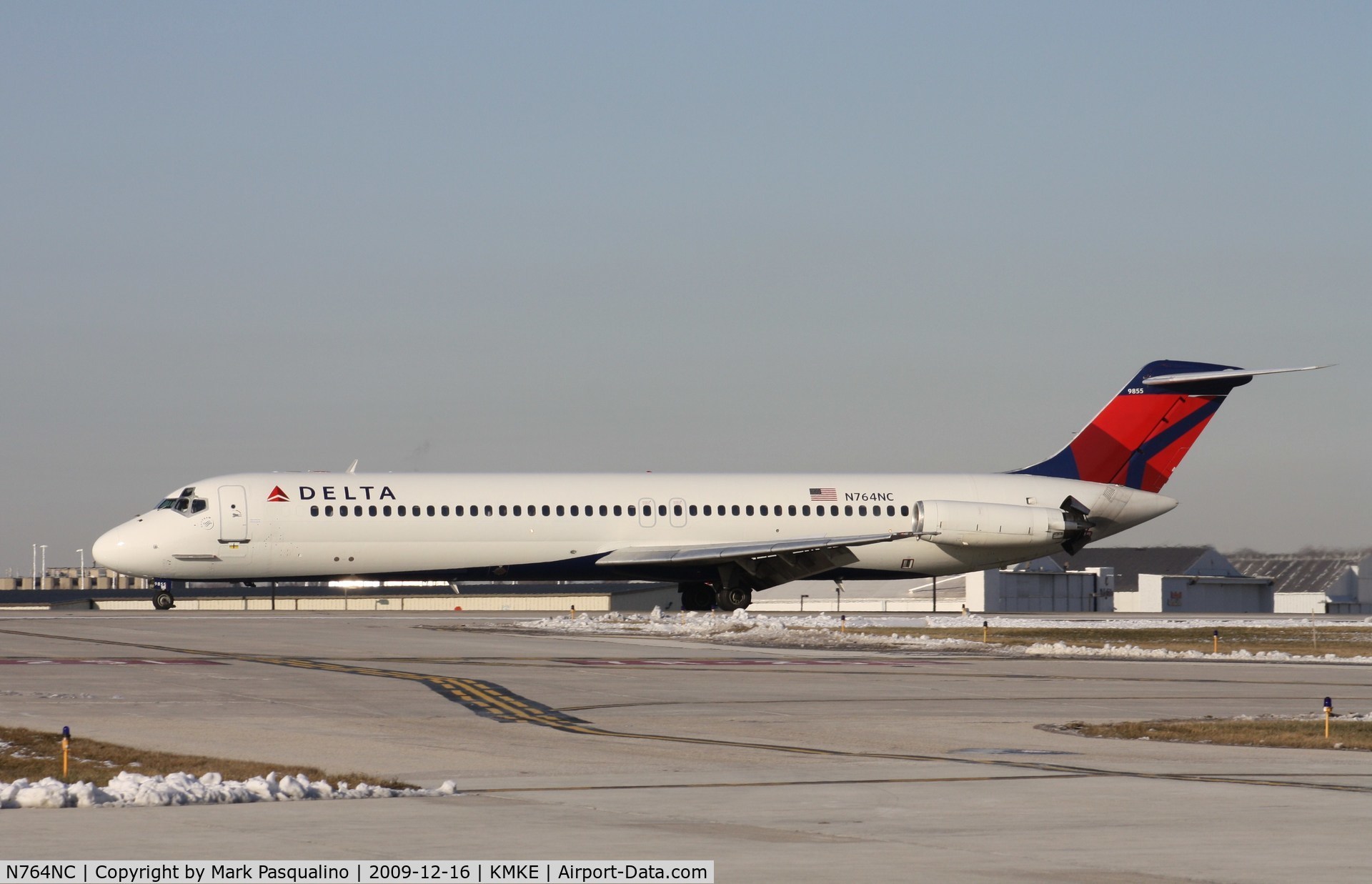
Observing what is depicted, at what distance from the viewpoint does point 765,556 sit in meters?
50.3

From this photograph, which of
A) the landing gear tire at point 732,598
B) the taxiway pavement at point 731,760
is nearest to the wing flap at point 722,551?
the landing gear tire at point 732,598

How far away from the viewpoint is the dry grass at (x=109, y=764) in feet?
47.8

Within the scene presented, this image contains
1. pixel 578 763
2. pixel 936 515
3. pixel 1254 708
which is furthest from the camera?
pixel 936 515

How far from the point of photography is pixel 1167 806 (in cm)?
1305

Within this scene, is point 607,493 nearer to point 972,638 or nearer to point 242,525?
point 242,525

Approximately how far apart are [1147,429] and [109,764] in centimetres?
4631

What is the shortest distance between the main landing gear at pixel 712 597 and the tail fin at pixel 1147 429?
11.6m

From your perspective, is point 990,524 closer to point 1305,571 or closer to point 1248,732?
point 1248,732

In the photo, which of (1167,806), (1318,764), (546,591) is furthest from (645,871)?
(546,591)

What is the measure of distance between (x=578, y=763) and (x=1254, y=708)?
37.6ft

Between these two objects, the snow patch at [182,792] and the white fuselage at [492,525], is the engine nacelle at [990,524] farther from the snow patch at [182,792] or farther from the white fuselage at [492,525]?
the snow patch at [182,792]

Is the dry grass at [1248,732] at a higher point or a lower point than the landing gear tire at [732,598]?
lower
